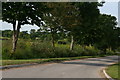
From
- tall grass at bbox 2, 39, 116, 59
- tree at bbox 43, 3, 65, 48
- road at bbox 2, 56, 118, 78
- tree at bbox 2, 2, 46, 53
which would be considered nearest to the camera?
road at bbox 2, 56, 118, 78

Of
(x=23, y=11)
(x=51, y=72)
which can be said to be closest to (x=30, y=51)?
(x=23, y=11)

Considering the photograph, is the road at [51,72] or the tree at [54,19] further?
the tree at [54,19]

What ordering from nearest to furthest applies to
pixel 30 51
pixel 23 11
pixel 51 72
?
pixel 51 72 → pixel 23 11 → pixel 30 51

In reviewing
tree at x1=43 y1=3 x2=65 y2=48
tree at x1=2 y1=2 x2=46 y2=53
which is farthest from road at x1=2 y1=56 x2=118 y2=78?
tree at x1=43 y1=3 x2=65 y2=48

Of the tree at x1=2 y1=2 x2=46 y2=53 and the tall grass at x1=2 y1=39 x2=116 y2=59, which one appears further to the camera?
the tall grass at x1=2 y1=39 x2=116 y2=59

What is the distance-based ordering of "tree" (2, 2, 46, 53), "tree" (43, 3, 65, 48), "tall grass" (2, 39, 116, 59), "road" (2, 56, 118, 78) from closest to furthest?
"road" (2, 56, 118, 78)
"tree" (2, 2, 46, 53)
"tall grass" (2, 39, 116, 59)
"tree" (43, 3, 65, 48)

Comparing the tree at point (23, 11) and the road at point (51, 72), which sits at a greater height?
the tree at point (23, 11)

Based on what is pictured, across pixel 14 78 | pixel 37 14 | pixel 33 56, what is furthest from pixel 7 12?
pixel 14 78

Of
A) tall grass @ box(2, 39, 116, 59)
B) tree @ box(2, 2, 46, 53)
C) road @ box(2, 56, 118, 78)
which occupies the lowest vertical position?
road @ box(2, 56, 118, 78)

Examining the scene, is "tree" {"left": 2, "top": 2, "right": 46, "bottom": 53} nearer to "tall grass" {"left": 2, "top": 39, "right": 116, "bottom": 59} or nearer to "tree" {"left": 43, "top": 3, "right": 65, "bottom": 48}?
"tall grass" {"left": 2, "top": 39, "right": 116, "bottom": 59}

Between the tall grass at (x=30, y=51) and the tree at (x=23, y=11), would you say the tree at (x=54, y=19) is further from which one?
the tree at (x=23, y=11)

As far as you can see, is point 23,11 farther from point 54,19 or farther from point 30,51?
point 54,19

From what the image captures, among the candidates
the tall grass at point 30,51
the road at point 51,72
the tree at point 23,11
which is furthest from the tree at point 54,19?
the road at point 51,72

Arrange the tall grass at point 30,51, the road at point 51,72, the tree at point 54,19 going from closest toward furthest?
the road at point 51,72, the tall grass at point 30,51, the tree at point 54,19
